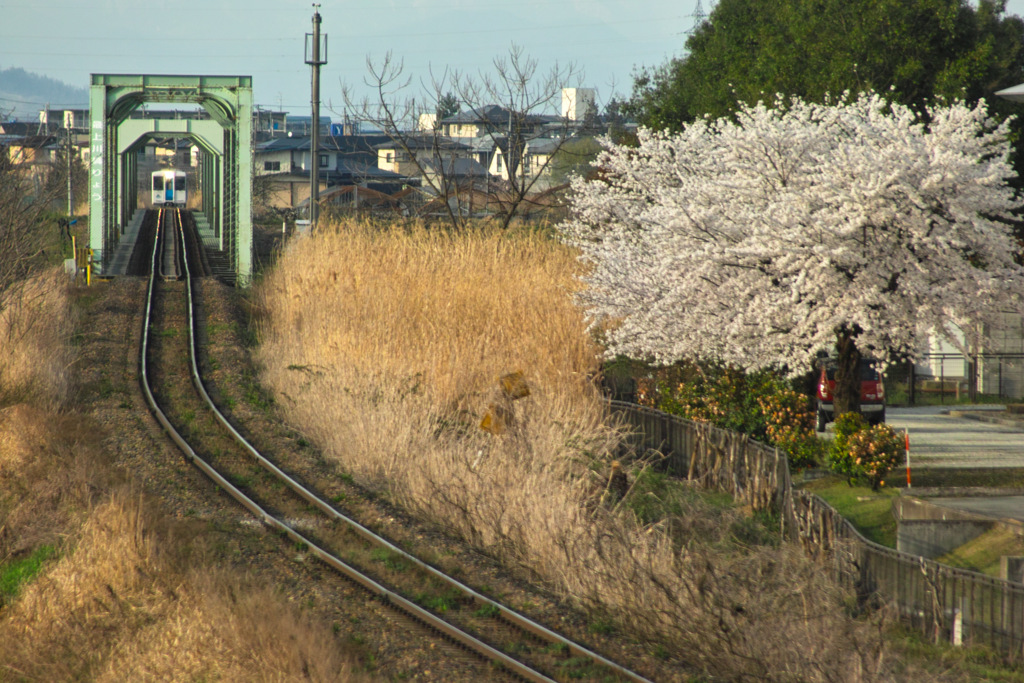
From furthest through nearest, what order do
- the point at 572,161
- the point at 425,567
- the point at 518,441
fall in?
the point at 572,161 < the point at 518,441 < the point at 425,567

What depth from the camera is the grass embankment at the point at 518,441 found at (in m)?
7.57

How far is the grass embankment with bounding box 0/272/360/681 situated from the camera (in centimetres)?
695

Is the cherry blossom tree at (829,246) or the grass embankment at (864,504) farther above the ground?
the cherry blossom tree at (829,246)

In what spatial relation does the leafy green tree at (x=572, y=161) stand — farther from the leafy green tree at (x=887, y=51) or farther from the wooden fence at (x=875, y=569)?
the wooden fence at (x=875, y=569)

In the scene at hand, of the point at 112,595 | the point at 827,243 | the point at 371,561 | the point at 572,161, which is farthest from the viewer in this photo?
the point at 572,161

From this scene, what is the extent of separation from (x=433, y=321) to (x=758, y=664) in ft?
35.5

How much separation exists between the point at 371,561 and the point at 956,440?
913 centimetres

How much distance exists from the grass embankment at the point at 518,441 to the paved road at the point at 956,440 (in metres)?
3.71

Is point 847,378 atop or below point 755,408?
atop

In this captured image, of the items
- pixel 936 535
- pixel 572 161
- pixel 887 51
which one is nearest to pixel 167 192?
pixel 572 161

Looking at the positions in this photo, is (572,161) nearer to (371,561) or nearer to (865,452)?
(865,452)

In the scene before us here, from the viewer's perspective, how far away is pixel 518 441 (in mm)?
12453

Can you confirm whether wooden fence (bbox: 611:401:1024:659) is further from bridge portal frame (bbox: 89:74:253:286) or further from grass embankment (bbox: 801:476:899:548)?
bridge portal frame (bbox: 89:74:253:286)

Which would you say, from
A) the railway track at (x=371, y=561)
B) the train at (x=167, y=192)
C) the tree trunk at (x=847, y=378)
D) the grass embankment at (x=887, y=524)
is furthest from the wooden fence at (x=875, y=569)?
the train at (x=167, y=192)
